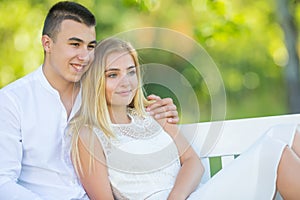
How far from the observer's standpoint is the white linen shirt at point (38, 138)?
2.20m

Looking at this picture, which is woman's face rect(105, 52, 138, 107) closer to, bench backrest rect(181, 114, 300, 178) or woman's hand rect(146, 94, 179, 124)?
woman's hand rect(146, 94, 179, 124)

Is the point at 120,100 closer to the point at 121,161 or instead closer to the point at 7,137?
the point at 121,161

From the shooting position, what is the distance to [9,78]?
7070 mm

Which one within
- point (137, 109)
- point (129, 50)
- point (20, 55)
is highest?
point (20, 55)

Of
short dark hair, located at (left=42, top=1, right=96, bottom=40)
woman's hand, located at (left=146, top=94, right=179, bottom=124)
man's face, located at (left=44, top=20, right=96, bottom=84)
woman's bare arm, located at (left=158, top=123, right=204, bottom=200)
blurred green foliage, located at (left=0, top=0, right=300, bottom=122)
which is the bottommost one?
woman's bare arm, located at (left=158, top=123, right=204, bottom=200)

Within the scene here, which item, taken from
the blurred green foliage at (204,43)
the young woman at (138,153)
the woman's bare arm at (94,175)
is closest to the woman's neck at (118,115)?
the young woman at (138,153)

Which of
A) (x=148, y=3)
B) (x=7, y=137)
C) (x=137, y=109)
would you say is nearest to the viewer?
(x=7, y=137)

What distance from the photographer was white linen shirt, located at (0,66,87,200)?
2.20 metres

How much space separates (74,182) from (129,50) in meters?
0.53

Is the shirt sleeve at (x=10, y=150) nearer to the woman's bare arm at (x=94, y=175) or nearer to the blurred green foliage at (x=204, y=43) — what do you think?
the woman's bare arm at (x=94, y=175)

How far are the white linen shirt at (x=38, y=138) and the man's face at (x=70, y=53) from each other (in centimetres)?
6

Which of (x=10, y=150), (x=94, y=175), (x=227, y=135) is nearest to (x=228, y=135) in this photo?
(x=227, y=135)

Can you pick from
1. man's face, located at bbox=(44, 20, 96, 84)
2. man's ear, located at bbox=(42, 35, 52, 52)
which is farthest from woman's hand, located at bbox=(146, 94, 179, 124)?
man's ear, located at bbox=(42, 35, 52, 52)

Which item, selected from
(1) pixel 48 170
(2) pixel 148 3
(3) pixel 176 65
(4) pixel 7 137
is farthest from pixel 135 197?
(3) pixel 176 65
